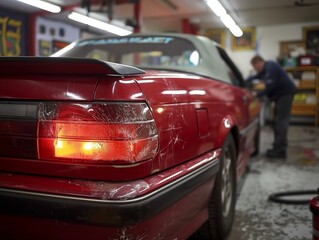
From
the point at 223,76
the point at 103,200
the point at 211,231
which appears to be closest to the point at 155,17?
the point at 223,76

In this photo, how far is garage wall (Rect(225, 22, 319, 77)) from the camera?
12.1m

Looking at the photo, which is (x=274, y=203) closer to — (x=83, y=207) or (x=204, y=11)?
(x=83, y=207)

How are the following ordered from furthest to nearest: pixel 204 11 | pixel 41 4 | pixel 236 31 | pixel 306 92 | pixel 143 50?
pixel 236 31, pixel 306 92, pixel 204 11, pixel 41 4, pixel 143 50

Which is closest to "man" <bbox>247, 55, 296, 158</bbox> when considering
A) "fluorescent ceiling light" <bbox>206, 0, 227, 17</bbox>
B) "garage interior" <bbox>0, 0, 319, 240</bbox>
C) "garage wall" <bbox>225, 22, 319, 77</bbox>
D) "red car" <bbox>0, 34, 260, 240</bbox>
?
"garage interior" <bbox>0, 0, 319, 240</bbox>

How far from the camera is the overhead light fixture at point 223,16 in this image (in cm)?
754

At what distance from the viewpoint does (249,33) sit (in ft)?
42.1

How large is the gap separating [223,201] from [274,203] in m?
0.99

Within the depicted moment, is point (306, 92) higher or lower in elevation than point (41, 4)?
lower

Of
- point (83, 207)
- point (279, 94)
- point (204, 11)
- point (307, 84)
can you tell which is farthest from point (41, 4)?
point (307, 84)

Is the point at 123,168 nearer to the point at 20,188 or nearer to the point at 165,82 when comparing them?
the point at 20,188

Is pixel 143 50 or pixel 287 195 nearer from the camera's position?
pixel 143 50

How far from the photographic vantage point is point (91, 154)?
118 centimetres

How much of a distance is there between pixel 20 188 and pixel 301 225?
6.86ft

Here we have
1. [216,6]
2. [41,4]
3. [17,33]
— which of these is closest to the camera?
[41,4]
